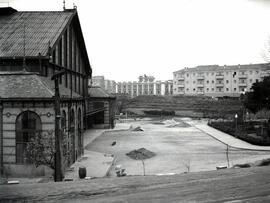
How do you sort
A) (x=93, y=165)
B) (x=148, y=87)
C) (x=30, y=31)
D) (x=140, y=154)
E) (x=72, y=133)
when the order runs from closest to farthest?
(x=93, y=165), (x=72, y=133), (x=30, y=31), (x=140, y=154), (x=148, y=87)

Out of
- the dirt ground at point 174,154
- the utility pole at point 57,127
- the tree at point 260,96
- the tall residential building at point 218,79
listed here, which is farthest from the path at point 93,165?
the tall residential building at point 218,79

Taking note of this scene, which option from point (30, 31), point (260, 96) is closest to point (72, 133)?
point (30, 31)

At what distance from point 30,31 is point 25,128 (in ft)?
36.4

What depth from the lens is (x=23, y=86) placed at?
21984 mm

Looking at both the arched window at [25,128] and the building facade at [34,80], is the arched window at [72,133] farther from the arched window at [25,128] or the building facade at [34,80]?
the arched window at [25,128]

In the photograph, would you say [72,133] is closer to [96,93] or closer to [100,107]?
[100,107]

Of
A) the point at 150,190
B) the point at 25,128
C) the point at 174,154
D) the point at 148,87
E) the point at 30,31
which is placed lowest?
the point at 174,154

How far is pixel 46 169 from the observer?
2089 cm

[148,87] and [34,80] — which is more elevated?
[148,87]

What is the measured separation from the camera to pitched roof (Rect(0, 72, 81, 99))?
69.0 ft

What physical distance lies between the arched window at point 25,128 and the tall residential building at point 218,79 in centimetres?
10230

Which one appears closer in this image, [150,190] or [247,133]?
[150,190]

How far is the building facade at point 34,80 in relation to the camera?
2097 cm

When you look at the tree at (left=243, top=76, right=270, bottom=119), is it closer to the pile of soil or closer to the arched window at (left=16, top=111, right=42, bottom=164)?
the pile of soil
